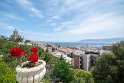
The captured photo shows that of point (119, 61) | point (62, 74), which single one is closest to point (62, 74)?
point (62, 74)

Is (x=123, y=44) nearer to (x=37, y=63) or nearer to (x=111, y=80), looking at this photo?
(x=111, y=80)

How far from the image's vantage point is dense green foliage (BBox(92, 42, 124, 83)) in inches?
457

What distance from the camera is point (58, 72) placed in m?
26.5

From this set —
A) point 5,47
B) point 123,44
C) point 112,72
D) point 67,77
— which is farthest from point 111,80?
point 5,47

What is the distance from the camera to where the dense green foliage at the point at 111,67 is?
38.1 ft

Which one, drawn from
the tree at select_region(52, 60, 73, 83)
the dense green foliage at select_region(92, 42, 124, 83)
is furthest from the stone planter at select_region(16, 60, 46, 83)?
the tree at select_region(52, 60, 73, 83)

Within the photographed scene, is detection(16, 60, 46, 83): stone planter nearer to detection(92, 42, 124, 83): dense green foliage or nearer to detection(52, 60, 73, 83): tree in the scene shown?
detection(92, 42, 124, 83): dense green foliage

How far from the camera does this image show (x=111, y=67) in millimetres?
11688

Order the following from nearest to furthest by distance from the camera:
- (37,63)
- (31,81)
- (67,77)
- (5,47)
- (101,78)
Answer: (31,81) → (37,63) → (101,78) → (67,77) → (5,47)

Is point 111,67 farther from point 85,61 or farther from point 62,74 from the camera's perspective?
point 85,61

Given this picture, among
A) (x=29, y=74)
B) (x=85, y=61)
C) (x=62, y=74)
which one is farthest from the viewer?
(x=85, y=61)

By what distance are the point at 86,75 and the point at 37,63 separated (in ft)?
94.1

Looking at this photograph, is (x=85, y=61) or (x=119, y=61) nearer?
(x=119, y=61)

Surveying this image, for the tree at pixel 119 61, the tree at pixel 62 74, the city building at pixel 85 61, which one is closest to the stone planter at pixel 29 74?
the tree at pixel 119 61
